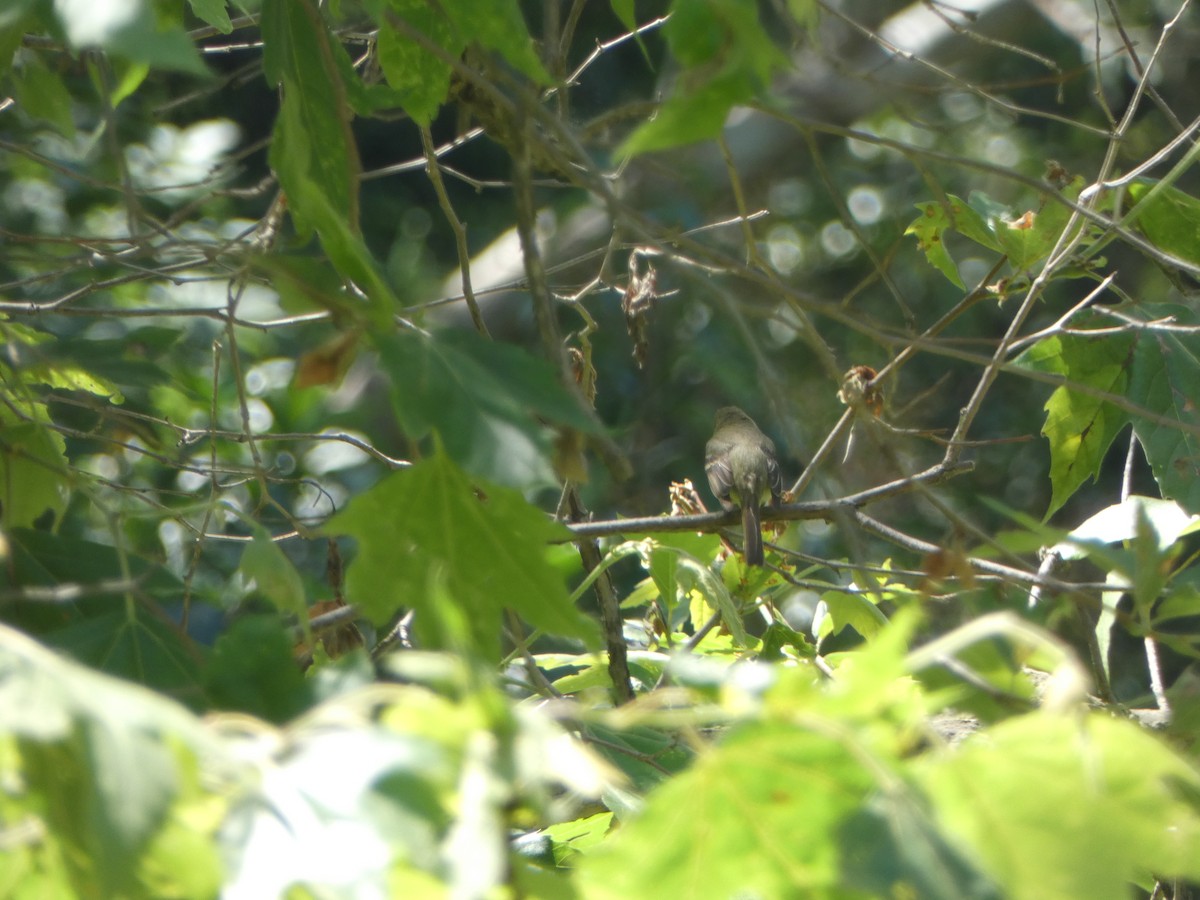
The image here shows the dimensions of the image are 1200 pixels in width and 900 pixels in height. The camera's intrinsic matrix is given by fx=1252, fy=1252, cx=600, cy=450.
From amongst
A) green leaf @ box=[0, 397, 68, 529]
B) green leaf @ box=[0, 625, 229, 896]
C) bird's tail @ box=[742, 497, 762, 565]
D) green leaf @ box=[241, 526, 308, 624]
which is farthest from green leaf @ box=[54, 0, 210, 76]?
bird's tail @ box=[742, 497, 762, 565]

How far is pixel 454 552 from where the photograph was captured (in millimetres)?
1427

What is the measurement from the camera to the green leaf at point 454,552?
4.62 feet

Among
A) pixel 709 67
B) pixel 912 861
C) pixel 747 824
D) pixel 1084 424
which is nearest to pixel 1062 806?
pixel 912 861

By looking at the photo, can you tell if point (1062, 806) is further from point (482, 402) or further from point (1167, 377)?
point (1167, 377)

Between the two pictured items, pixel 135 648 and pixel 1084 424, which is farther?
pixel 1084 424

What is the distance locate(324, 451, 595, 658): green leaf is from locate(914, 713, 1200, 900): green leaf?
59 centimetres

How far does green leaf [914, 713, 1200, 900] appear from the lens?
87cm

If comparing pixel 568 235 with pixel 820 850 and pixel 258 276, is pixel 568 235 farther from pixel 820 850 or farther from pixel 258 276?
pixel 820 850

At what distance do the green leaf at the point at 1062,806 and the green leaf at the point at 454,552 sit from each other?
593 mm

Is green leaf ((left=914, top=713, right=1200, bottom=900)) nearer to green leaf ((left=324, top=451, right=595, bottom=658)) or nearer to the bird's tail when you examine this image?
green leaf ((left=324, top=451, right=595, bottom=658))

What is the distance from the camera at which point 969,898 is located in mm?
845

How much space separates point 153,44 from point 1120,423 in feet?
6.02

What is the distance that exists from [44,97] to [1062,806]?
6.75 ft

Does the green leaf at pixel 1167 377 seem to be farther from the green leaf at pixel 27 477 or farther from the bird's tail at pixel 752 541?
the green leaf at pixel 27 477
